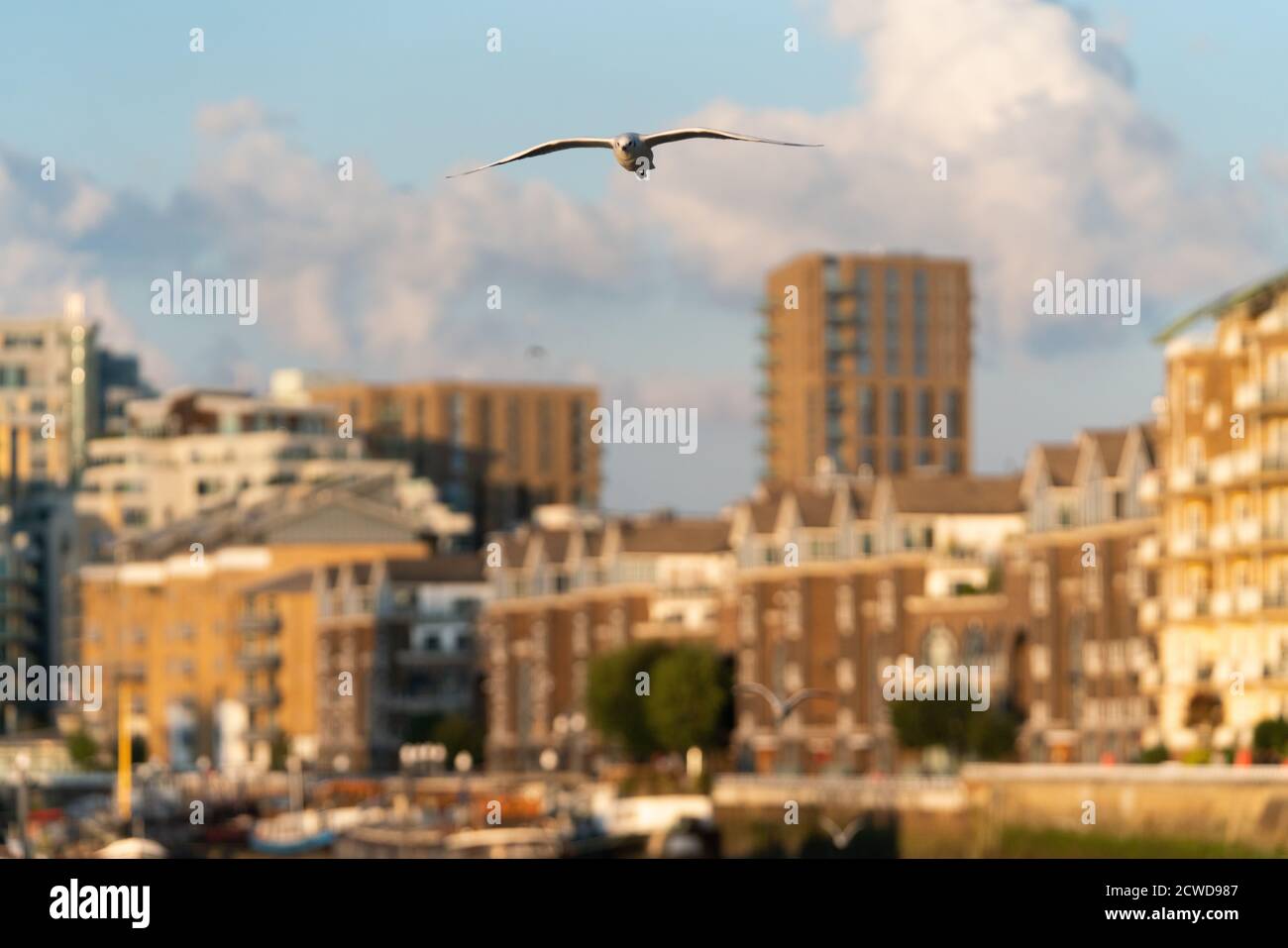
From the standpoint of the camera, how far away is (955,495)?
636 ft

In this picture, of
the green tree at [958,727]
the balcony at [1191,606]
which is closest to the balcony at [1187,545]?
the balcony at [1191,606]

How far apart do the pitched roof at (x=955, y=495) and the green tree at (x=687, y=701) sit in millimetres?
13956

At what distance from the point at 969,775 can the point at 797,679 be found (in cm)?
4299

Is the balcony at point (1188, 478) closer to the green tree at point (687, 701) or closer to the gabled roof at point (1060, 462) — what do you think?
the gabled roof at point (1060, 462)

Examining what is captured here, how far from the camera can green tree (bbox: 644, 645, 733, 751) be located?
194m

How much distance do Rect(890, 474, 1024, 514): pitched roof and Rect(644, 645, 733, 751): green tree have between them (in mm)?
13956

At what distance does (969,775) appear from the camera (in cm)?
15188

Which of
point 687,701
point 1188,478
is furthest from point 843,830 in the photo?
point 687,701

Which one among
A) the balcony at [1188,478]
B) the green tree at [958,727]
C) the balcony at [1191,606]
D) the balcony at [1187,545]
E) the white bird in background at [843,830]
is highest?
the balcony at [1188,478]

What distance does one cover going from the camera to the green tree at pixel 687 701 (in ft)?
636

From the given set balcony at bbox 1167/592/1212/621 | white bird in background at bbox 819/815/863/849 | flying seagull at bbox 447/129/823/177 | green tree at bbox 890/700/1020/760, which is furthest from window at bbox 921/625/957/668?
flying seagull at bbox 447/129/823/177

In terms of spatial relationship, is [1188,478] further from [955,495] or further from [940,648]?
[955,495]
